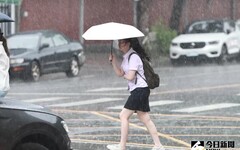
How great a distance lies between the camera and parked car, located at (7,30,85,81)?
22797 millimetres

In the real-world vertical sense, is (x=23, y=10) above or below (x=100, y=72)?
above

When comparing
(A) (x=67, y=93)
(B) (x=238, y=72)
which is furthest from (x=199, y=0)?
(A) (x=67, y=93)

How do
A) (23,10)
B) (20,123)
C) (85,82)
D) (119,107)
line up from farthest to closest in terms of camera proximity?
(23,10), (85,82), (119,107), (20,123)

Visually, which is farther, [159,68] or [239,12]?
[239,12]

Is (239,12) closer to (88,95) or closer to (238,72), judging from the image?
(238,72)

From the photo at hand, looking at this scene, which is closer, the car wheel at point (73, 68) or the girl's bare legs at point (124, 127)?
the girl's bare legs at point (124, 127)

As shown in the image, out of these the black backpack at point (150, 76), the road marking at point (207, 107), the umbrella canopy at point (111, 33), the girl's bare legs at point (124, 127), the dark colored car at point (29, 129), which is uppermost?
the umbrella canopy at point (111, 33)

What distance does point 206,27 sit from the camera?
1217 inches

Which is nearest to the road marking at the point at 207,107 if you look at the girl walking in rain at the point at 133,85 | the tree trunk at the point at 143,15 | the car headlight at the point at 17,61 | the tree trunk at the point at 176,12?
the girl walking in rain at the point at 133,85

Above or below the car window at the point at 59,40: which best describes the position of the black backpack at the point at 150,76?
above

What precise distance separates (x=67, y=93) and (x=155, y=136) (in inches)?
371

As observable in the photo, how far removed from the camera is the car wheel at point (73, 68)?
24906 mm

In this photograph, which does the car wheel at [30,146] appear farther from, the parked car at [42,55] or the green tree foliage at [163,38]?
the green tree foliage at [163,38]

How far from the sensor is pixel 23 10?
107 feet
